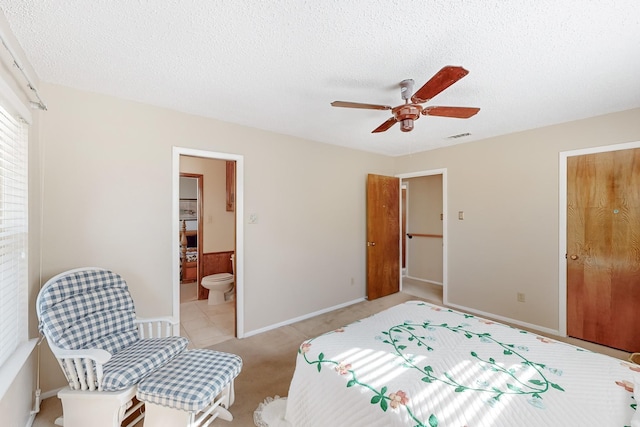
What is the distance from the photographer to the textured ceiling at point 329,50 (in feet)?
4.44

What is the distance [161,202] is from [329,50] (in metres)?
2.00

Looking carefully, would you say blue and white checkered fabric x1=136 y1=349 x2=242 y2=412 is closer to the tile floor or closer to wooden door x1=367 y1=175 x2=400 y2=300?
the tile floor

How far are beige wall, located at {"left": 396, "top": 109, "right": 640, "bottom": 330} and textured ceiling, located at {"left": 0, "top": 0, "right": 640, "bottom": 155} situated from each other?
45 cm

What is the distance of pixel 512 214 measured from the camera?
3381 mm

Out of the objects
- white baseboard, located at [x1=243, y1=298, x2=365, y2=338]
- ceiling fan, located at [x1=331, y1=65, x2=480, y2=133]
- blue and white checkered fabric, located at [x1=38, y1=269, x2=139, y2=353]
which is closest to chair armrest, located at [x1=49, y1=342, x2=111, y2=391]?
blue and white checkered fabric, located at [x1=38, y1=269, x2=139, y2=353]

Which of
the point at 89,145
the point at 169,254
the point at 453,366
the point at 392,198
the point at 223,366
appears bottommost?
the point at 223,366

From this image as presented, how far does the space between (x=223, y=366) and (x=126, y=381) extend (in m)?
0.54

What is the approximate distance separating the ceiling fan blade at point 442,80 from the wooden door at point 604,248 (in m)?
2.47

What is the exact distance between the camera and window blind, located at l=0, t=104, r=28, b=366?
150 centimetres

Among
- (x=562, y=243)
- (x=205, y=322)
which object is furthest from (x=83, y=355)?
(x=562, y=243)

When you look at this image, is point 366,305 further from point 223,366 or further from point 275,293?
point 223,366

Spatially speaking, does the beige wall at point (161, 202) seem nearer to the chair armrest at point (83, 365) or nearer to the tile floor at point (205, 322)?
the tile floor at point (205, 322)

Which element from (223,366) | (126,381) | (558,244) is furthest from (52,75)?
(558,244)

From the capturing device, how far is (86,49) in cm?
168
